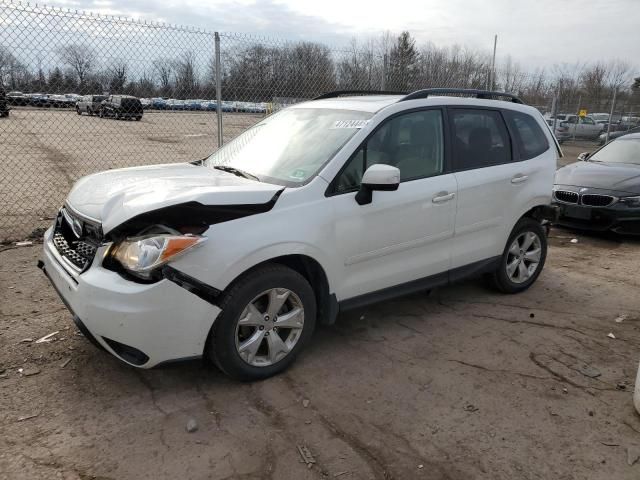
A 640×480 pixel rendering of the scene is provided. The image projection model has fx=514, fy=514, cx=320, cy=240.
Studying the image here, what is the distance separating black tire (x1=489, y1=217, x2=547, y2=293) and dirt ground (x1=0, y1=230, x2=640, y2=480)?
501 mm

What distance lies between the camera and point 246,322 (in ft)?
10.4

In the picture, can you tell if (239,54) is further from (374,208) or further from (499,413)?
(499,413)

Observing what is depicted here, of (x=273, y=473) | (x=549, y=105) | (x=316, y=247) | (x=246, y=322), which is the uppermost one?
(x=549, y=105)

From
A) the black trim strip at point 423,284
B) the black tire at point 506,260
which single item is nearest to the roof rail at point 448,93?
the black tire at point 506,260

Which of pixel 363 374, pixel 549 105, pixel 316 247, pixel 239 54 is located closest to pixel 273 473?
pixel 363 374

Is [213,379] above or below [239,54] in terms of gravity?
below

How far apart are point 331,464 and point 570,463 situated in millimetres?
1257

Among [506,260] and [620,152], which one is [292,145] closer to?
[506,260]

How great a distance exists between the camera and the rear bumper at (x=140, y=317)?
283 centimetres

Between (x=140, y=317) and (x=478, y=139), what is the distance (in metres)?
3.21

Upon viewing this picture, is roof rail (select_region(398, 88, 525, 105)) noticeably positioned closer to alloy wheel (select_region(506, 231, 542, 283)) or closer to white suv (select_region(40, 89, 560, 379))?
white suv (select_region(40, 89, 560, 379))

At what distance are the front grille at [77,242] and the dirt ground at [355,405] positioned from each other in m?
0.77

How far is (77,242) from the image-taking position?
131 inches

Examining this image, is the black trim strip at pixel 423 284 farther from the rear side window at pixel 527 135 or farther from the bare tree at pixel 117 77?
the bare tree at pixel 117 77
